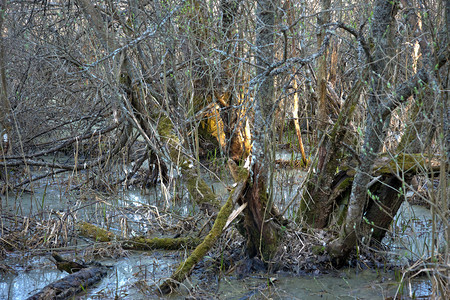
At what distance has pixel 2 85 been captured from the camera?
23.6ft

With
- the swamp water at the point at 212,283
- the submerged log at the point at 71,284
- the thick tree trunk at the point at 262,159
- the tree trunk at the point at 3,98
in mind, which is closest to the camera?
the submerged log at the point at 71,284

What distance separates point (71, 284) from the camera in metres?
4.29

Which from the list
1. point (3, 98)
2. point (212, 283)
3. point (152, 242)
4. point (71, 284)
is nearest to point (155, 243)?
point (152, 242)

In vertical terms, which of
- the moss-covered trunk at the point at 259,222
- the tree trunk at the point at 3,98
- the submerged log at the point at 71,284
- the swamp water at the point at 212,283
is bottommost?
the swamp water at the point at 212,283

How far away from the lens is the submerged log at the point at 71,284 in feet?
13.4

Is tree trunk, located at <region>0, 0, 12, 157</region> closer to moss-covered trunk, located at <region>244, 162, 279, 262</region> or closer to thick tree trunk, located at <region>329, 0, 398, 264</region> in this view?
moss-covered trunk, located at <region>244, 162, 279, 262</region>

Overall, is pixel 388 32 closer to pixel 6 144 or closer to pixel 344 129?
pixel 344 129

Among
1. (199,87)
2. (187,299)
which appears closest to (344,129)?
(187,299)

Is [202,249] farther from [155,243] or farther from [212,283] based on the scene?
[155,243]

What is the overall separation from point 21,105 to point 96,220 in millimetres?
3210

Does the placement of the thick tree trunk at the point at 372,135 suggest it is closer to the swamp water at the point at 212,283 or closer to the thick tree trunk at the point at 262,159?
the swamp water at the point at 212,283

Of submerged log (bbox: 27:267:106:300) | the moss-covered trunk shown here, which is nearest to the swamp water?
submerged log (bbox: 27:267:106:300)

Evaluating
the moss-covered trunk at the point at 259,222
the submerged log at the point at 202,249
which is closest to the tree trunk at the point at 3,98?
the submerged log at the point at 202,249

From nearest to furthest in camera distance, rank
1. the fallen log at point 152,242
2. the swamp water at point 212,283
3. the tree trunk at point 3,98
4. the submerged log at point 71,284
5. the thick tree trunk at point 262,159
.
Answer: the submerged log at point 71,284
the swamp water at point 212,283
the thick tree trunk at point 262,159
the fallen log at point 152,242
the tree trunk at point 3,98
